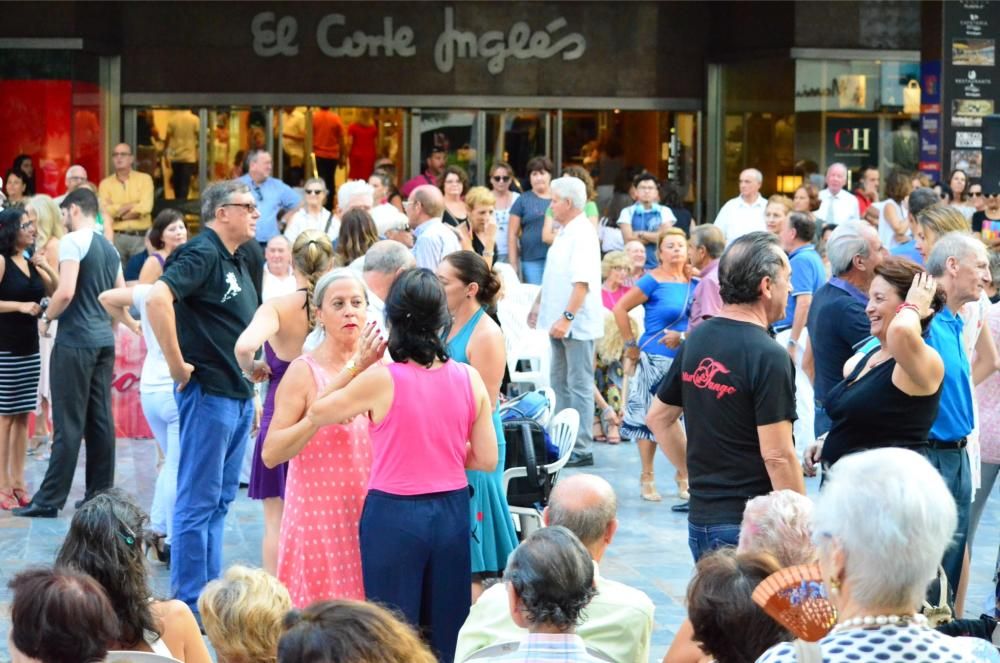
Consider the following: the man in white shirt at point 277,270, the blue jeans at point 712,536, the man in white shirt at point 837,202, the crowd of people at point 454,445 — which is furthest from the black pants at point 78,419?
the man in white shirt at point 837,202

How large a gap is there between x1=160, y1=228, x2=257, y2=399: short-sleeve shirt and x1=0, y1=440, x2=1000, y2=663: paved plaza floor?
0.91m

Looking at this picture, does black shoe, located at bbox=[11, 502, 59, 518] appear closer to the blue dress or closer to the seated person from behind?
the blue dress

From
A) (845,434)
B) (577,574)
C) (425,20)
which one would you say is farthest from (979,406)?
(425,20)

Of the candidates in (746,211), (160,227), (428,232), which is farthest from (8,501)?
(746,211)

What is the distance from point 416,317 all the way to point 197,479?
2.20 meters

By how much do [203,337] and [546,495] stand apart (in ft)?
5.53

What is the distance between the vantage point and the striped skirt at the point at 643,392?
9391mm

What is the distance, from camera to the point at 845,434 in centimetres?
538

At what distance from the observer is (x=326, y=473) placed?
17.9ft

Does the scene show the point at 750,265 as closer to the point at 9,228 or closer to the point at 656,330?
the point at 656,330

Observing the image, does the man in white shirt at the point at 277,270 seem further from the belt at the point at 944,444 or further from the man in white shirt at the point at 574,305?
the belt at the point at 944,444

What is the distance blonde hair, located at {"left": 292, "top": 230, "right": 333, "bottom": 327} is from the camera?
21.5 feet

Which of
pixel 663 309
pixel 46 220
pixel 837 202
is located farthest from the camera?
pixel 837 202

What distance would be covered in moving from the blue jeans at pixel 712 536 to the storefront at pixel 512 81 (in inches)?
585
